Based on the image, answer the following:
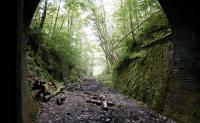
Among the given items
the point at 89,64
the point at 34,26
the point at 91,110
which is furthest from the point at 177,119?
the point at 89,64

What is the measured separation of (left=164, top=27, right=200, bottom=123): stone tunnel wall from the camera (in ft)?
20.0

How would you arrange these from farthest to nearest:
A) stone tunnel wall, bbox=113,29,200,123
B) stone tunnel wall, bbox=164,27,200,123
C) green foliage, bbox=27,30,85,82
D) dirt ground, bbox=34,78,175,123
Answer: green foliage, bbox=27,30,85,82, dirt ground, bbox=34,78,175,123, stone tunnel wall, bbox=113,29,200,123, stone tunnel wall, bbox=164,27,200,123

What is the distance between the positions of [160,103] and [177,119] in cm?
165

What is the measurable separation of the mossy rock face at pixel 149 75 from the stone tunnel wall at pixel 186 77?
1.35 metres

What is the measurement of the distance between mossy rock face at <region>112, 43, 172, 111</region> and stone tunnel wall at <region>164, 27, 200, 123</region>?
1352mm

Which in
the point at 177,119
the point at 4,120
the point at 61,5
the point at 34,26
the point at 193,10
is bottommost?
the point at 177,119

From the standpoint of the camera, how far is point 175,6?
6578 millimetres

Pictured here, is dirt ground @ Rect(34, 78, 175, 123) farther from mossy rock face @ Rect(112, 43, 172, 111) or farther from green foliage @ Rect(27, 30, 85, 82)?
green foliage @ Rect(27, 30, 85, 82)

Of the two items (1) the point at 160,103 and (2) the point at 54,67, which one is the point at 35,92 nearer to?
(1) the point at 160,103

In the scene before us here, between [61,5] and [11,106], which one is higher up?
[61,5]

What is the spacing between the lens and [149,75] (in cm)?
1041

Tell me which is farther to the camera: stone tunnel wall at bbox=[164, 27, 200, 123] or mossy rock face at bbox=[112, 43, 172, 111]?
mossy rock face at bbox=[112, 43, 172, 111]

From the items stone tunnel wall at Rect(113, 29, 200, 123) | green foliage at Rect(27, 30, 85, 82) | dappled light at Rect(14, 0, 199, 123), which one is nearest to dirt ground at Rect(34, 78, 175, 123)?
dappled light at Rect(14, 0, 199, 123)

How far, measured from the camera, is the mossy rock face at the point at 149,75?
8789mm
